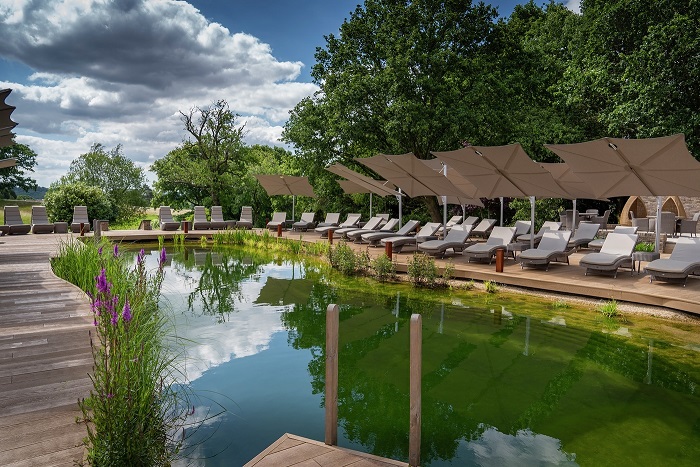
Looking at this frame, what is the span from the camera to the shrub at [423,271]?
9.80 m

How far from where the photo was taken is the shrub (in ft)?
32.1

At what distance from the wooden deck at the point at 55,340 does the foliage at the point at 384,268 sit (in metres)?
1.40

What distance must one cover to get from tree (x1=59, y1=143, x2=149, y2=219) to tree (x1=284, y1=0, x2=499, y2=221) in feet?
37.9

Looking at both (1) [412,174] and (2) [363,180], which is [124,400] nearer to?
(1) [412,174]

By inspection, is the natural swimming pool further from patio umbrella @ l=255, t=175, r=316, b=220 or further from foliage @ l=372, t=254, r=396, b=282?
patio umbrella @ l=255, t=175, r=316, b=220

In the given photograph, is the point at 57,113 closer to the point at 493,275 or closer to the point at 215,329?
the point at 215,329

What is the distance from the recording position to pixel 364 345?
6.36 meters

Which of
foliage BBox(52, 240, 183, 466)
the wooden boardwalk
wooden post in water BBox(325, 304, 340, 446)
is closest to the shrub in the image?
the wooden boardwalk

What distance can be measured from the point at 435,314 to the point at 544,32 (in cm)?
1983

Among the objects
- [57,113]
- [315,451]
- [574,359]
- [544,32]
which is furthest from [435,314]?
[544,32]

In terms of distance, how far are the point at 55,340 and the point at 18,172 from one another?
42408 mm

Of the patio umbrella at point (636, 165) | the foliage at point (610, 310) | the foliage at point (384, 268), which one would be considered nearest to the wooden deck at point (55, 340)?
the foliage at point (610, 310)

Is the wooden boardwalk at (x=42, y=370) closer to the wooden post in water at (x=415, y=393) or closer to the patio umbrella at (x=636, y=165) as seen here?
the wooden post in water at (x=415, y=393)

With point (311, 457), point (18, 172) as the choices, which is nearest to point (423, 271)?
point (311, 457)
